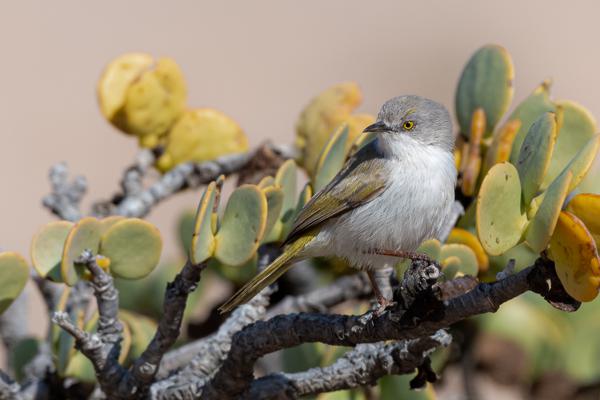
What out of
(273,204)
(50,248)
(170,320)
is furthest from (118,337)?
(273,204)

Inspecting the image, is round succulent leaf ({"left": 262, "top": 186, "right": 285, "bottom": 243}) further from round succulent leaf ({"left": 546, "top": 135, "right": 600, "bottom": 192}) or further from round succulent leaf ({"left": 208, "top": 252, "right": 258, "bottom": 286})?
round succulent leaf ({"left": 546, "top": 135, "right": 600, "bottom": 192})

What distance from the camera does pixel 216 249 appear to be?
296 centimetres

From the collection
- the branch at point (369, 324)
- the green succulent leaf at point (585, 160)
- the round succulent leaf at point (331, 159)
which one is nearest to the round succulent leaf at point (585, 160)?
the green succulent leaf at point (585, 160)

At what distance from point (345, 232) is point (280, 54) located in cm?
711

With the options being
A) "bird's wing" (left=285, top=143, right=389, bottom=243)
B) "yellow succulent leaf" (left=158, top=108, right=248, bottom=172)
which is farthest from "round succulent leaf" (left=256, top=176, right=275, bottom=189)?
"yellow succulent leaf" (left=158, top=108, right=248, bottom=172)

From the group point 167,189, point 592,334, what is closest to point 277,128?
point 167,189

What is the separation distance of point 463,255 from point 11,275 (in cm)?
133

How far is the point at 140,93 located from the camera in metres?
3.88

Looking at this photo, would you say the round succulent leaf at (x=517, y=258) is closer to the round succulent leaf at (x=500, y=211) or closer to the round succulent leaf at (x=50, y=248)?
the round succulent leaf at (x=500, y=211)

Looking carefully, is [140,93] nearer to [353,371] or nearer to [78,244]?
[78,244]

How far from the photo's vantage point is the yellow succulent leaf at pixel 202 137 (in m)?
4.01

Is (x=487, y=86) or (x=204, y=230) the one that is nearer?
(x=204, y=230)

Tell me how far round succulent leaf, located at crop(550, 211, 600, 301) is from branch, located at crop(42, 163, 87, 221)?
2.11 meters

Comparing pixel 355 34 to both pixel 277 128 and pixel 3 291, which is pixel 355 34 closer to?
pixel 277 128
